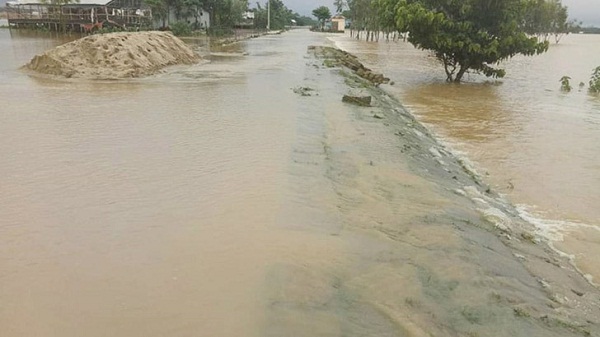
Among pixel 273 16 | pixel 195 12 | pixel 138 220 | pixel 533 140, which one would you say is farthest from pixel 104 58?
pixel 273 16

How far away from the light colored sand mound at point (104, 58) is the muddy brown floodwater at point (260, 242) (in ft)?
32.0

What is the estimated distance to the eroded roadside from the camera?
380cm

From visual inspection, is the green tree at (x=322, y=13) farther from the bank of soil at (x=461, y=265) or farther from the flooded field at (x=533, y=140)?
the bank of soil at (x=461, y=265)

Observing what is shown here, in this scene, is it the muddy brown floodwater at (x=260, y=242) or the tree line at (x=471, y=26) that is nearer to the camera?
the muddy brown floodwater at (x=260, y=242)

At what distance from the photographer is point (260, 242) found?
16.5ft

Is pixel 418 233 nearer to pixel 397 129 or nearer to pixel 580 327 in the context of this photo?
A: pixel 580 327

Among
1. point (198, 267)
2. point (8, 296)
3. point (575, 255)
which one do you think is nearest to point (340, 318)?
point (198, 267)

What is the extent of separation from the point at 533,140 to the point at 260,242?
1001 centimetres

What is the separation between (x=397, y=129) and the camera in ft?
37.2

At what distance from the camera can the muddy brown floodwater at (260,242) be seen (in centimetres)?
379

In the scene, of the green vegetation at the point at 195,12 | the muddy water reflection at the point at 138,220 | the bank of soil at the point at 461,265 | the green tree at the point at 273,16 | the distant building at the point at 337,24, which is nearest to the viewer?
the muddy water reflection at the point at 138,220

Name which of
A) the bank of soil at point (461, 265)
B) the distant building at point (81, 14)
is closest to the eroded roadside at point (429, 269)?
the bank of soil at point (461, 265)

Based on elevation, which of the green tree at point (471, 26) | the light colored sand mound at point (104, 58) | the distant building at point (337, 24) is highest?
the distant building at point (337, 24)

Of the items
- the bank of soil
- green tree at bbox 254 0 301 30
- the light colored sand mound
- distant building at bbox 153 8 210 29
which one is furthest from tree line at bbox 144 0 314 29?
the bank of soil
